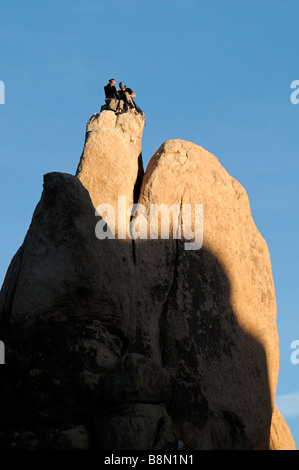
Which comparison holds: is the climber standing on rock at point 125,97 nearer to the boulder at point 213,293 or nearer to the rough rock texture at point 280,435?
the boulder at point 213,293

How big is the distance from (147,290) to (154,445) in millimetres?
3894

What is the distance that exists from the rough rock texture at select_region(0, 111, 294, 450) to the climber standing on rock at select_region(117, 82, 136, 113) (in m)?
0.36

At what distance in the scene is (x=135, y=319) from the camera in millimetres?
10320

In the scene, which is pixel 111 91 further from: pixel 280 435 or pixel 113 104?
pixel 280 435

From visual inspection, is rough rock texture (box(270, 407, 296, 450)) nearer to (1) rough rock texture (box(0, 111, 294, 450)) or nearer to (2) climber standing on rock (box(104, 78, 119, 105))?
(1) rough rock texture (box(0, 111, 294, 450))

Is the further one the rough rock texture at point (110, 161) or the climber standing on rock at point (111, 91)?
the climber standing on rock at point (111, 91)

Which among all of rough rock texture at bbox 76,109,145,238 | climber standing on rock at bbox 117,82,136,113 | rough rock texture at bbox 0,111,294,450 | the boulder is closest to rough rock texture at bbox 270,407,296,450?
rough rock texture at bbox 0,111,294,450

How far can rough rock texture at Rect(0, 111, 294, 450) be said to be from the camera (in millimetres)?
8531

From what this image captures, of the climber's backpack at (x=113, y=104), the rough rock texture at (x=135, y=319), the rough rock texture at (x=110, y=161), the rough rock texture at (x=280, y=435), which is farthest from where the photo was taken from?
the climber's backpack at (x=113, y=104)

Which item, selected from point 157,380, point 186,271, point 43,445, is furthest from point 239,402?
point 43,445

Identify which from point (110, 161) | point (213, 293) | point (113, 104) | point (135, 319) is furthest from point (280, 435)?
point (113, 104)

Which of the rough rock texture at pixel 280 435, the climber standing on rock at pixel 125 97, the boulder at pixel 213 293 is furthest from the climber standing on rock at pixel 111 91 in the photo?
the rough rock texture at pixel 280 435

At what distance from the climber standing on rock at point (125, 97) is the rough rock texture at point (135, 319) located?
0.36 meters

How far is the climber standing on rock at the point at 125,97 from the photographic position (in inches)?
553
